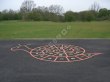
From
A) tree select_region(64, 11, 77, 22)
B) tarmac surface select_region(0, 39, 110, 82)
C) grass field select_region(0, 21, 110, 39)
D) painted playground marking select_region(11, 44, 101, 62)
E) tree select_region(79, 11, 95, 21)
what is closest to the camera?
tarmac surface select_region(0, 39, 110, 82)

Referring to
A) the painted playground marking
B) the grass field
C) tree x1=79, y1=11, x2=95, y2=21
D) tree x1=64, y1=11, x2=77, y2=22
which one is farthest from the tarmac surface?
tree x1=79, y1=11, x2=95, y2=21

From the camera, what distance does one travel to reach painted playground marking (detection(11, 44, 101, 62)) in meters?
11.3

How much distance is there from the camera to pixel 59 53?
12.4 metres

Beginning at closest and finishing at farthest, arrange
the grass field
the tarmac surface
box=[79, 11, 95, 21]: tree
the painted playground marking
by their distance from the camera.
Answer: the tarmac surface → the painted playground marking → the grass field → box=[79, 11, 95, 21]: tree

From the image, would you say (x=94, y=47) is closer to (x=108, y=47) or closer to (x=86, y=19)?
(x=108, y=47)

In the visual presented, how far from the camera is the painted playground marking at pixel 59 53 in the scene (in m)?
11.3

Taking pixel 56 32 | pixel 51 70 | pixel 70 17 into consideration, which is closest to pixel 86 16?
pixel 70 17

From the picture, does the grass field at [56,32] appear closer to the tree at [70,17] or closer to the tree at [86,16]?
the tree at [70,17]

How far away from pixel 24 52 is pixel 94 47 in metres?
4.94

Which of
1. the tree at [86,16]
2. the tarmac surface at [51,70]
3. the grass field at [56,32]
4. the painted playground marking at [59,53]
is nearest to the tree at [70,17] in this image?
the tree at [86,16]

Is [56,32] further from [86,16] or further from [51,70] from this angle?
[86,16]

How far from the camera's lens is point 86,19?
48.4m

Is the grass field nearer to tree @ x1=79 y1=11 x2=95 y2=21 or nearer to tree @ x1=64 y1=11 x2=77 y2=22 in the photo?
tree @ x1=64 y1=11 x2=77 y2=22

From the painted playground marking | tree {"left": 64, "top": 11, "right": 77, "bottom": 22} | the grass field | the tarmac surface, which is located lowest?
the tarmac surface
